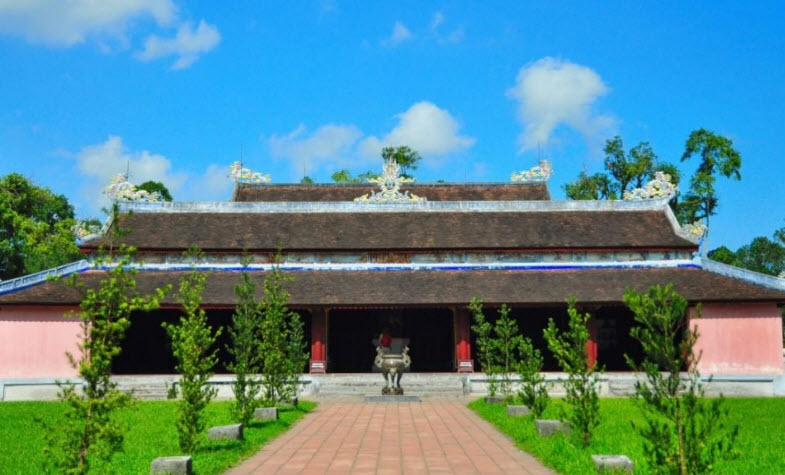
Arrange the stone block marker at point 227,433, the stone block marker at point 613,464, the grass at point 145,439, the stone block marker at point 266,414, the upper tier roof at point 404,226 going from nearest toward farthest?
the stone block marker at point 613,464
the grass at point 145,439
the stone block marker at point 227,433
the stone block marker at point 266,414
the upper tier roof at point 404,226

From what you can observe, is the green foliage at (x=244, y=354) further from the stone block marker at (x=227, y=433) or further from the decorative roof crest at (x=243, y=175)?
the decorative roof crest at (x=243, y=175)

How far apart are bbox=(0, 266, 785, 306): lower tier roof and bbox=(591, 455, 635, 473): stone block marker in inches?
591

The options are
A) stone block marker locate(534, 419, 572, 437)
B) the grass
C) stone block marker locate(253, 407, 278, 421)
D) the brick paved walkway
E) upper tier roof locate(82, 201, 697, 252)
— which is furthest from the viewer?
upper tier roof locate(82, 201, 697, 252)

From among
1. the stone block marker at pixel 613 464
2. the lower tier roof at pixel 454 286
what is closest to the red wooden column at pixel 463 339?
the lower tier roof at pixel 454 286

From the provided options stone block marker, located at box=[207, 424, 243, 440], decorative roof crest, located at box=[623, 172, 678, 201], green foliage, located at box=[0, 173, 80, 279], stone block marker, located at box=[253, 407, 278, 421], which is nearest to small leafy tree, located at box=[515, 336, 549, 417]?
stone block marker, located at box=[253, 407, 278, 421]

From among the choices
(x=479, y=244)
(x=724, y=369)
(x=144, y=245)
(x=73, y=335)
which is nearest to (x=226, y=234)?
(x=144, y=245)

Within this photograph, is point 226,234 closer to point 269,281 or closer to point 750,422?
point 269,281

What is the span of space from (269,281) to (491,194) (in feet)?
65.6

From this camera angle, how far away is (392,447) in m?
12.1

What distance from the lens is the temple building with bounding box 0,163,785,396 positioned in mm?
24141

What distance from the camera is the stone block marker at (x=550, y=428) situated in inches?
506

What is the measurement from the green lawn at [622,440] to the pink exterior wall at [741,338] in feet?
15.6

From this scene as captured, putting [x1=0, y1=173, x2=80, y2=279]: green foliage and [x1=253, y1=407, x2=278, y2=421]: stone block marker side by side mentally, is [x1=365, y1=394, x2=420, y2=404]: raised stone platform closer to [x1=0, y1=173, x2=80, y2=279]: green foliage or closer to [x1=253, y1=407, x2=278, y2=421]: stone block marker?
[x1=253, y1=407, x2=278, y2=421]: stone block marker

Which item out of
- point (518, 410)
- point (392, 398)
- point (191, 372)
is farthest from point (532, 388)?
point (191, 372)
